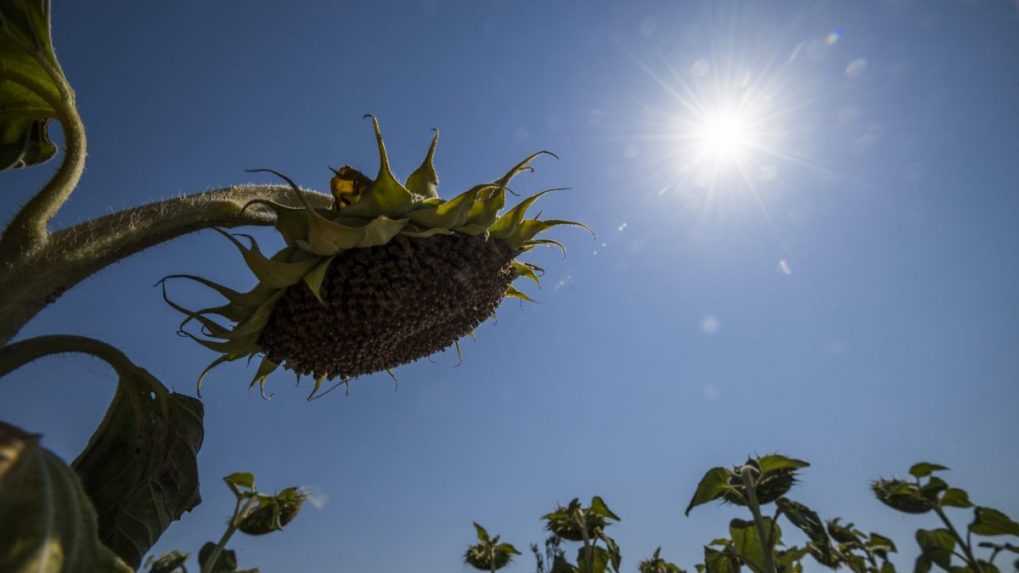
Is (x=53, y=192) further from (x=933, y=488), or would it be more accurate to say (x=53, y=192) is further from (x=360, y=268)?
(x=933, y=488)

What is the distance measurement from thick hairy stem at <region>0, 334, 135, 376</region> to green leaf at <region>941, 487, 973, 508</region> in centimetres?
741

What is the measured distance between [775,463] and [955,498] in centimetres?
350

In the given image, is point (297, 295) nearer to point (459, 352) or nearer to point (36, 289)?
point (36, 289)

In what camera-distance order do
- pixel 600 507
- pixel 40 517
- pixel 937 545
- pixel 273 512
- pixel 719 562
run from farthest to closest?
pixel 273 512
pixel 600 507
pixel 937 545
pixel 719 562
pixel 40 517

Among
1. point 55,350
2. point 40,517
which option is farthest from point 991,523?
point 55,350

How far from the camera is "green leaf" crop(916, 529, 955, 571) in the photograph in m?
5.23

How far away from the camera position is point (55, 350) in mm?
1726

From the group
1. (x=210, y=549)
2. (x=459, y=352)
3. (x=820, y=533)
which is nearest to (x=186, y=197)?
(x=459, y=352)

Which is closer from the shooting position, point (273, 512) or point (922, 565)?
point (922, 565)

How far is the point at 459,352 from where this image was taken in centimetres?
348

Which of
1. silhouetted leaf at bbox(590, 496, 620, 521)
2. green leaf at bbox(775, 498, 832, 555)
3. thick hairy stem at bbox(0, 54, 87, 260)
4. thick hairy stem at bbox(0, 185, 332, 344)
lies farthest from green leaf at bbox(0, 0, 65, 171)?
silhouetted leaf at bbox(590, 496, 620, 521)

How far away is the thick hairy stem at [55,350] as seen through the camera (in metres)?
1.57

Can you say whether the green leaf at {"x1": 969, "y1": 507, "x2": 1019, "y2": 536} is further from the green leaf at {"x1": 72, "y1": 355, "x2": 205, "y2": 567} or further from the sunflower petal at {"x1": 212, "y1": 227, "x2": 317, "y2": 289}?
the green leaf at {"x1": 72, "y1": 355, "x2": 205, "y2": 567}

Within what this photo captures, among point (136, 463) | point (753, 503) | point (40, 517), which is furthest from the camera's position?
point (753, 503)
